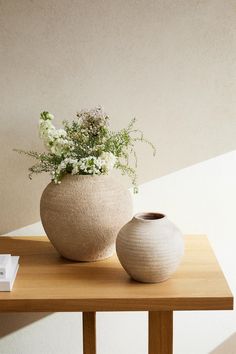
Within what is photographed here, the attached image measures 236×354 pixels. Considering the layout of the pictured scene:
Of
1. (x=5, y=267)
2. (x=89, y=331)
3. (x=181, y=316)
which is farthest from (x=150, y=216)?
(x=181, y=316)

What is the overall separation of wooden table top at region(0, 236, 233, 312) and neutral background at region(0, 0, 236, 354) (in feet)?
1.18

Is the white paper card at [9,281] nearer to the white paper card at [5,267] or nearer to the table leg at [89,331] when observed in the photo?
the white paper card at [5,267]

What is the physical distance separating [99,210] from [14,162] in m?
0.53

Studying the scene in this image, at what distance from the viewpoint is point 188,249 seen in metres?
2.03

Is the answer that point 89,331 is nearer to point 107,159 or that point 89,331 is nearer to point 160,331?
point 160,331

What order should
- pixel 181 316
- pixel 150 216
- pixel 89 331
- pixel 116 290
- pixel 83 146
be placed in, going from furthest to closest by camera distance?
pixel 181 316 → pixel 89 331 → pixel 83 146 → pixel 150 216 → pixel 116 290

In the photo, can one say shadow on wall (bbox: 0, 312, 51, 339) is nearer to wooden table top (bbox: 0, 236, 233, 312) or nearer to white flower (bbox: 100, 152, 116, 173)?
wooden table top (bbox: 0, 236, 233, 312)

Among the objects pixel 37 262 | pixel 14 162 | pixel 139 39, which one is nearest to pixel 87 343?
pixel 37 262

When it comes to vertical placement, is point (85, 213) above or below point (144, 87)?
below

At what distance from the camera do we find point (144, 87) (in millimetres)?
2199

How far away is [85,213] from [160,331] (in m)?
0.42

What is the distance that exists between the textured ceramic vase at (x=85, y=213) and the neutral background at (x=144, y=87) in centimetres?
37

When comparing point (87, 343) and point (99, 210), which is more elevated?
point (99, 210)

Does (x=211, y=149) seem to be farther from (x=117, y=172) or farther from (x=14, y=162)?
(x=14, y=162)
